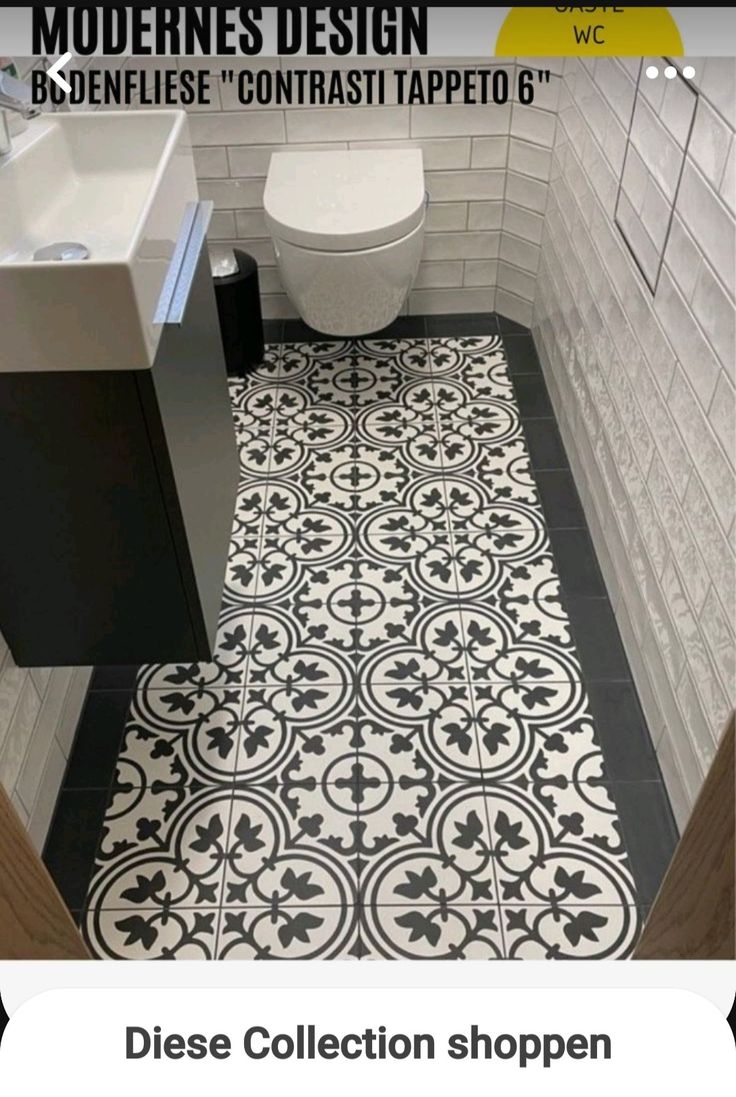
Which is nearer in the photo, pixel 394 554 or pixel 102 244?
pixel 102 244

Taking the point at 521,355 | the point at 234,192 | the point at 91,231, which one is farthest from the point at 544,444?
the point at 91,231

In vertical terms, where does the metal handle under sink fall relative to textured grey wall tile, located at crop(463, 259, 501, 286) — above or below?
above

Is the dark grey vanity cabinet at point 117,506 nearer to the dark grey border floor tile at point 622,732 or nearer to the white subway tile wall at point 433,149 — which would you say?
the dark grey border floor tile at point 622,732

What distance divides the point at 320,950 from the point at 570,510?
3.70 ft

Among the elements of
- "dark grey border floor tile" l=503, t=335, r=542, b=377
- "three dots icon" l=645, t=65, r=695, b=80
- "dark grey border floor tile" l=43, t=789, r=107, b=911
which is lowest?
"dark grey border floor tile" l=43, t=789, r=107, b=911

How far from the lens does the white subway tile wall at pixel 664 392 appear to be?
4.10ft

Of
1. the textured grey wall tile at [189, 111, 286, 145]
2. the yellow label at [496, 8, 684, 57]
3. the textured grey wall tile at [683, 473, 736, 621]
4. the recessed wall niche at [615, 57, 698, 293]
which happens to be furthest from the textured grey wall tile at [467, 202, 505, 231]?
the yellow label at [496, 8, 684, 57]

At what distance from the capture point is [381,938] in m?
1.33

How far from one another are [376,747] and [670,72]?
4.01ft

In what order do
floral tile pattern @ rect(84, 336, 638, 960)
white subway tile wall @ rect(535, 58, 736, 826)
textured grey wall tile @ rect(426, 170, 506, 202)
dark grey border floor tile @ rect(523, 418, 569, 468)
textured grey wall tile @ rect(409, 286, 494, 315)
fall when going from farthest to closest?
textured grey wall tile @ rect(409, 286, 494, 315) → textured grey wall tile @ rect(426, 170, 506, 202) → dark grey border floor tile @ rect(523, 418, 569, 468) → floral tile pattern @ rect(84, 336, 638, 960) → white subway tile wall @ rect(535, 58, 736, 826)

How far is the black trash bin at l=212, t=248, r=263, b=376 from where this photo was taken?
227 cm

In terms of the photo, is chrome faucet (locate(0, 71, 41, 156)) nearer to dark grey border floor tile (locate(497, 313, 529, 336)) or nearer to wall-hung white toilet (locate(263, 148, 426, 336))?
wall-hung white toilet (locate(263, 148, 426, 336))

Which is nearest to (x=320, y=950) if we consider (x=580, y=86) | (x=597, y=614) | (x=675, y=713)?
(x=675, y=713)
